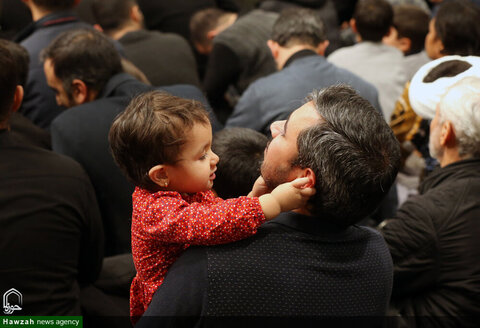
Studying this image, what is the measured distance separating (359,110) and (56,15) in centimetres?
265

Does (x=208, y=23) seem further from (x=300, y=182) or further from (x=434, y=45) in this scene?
(x=300, y=182)

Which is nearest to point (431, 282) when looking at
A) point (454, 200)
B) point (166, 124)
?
point (454, 200)

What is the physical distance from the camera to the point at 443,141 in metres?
2.24

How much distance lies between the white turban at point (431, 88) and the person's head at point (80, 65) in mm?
1360

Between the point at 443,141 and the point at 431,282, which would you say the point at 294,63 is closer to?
the point at 443,141

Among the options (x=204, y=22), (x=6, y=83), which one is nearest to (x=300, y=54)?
(x=204, y=22)

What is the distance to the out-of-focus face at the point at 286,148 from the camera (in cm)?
152

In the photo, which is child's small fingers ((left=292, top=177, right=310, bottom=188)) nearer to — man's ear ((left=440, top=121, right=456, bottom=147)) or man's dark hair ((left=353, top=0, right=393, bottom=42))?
man's ear ((left=440, top=121, right=456, bottom=147))

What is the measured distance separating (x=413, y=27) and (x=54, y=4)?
252cm

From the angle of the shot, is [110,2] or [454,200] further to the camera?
[110,2]

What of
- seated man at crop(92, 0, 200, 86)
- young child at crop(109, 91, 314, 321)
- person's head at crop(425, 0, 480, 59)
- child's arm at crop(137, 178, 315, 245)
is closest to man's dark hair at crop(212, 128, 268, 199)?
young child at crop(109, 91, 314, 321)

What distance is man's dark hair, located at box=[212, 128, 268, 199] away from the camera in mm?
2053

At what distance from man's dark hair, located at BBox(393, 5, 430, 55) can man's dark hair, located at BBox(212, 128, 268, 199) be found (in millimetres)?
2822

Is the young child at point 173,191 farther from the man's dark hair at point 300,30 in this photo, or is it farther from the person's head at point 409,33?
the person's head at point 409,33
